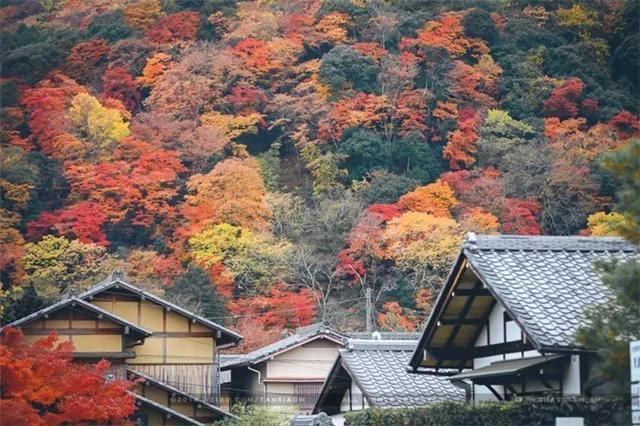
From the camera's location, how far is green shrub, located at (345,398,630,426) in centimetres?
1620

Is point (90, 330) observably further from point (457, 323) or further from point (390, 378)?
point (457, 323)

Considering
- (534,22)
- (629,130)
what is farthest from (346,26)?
(629,130)

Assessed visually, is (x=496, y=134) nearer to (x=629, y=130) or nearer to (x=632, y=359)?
(x=629, y=130)

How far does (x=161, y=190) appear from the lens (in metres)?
71.2

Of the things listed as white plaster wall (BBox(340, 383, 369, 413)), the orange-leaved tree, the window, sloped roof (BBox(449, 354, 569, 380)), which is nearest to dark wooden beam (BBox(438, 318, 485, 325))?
sloped roof (BBox(449, 354, 569, 380))

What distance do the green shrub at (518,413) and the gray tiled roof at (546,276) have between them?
2.59 feet

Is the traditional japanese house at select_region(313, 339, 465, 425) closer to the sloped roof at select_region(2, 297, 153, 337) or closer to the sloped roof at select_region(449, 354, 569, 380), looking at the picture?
the sloped roof at select_region(449, 354, 569, 380)

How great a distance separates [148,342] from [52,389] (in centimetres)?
1155

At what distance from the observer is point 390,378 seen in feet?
79.0

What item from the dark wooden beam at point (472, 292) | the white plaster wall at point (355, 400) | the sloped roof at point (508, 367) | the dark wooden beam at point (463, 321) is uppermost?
the dark wooden beam at point (472, 292)

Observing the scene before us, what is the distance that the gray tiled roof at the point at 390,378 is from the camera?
76.7 feet

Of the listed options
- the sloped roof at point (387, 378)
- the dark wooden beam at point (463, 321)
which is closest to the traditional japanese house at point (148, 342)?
the sloped roof at point (387, 378)

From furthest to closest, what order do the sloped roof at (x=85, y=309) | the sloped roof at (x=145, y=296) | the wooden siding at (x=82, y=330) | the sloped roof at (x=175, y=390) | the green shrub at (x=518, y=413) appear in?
1. the sloped roof at (x=145, y=296)
2. the sloped roof at (x=175, y=390)
3. the wooden siding at (x=82, y=330)
4. the sloped roof at (x=85, y=309)
5. the green shrub at (x=518, y=413)

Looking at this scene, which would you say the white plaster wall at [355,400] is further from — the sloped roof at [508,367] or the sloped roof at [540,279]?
the sloped roof at [508,367]
